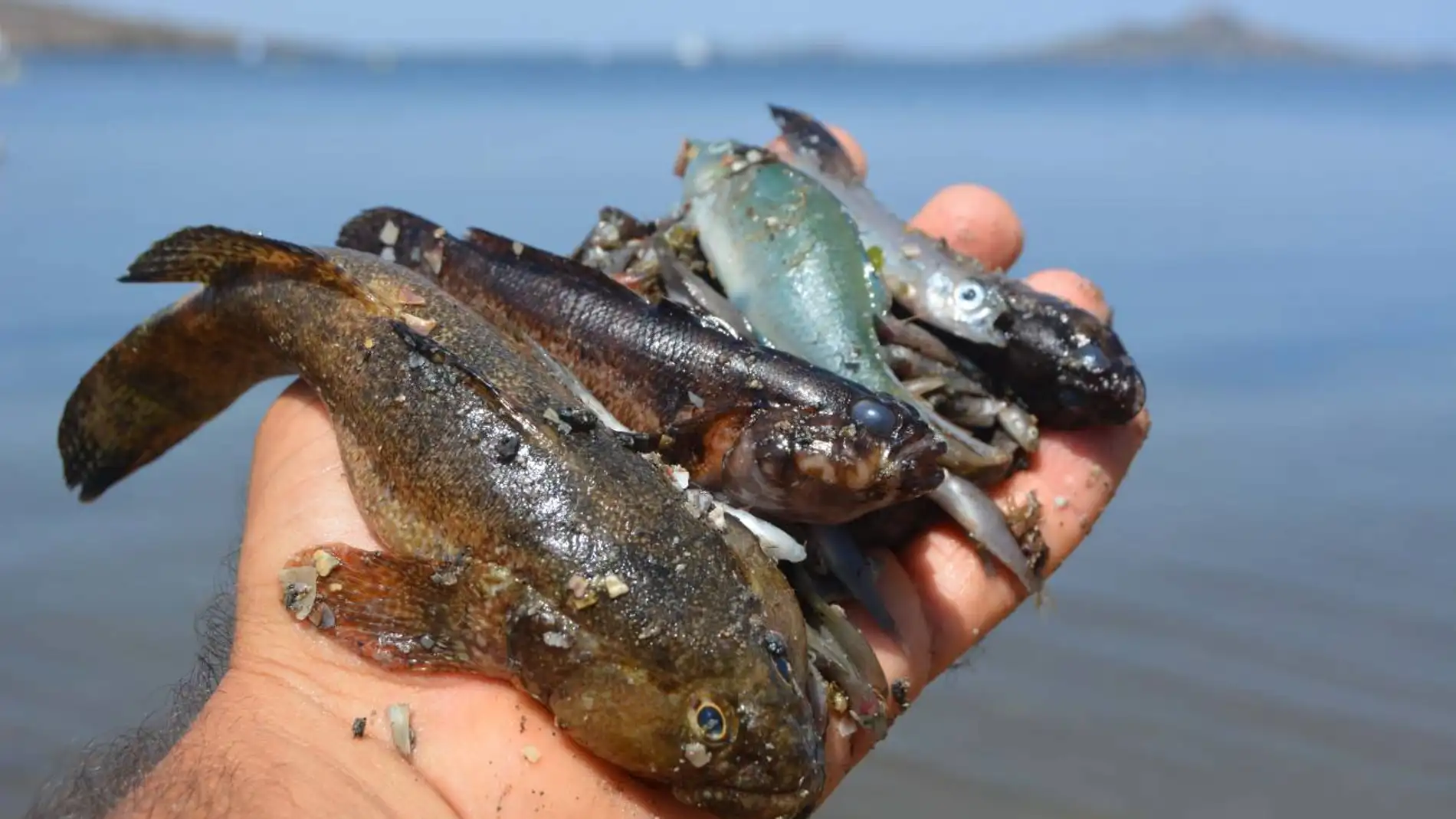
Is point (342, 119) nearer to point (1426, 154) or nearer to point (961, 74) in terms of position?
point (1426, 154)


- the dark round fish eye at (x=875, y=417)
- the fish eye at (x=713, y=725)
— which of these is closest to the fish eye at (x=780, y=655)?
the fish eye at (x=713, y=725)

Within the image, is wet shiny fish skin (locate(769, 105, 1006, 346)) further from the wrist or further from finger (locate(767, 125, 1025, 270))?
the wrist

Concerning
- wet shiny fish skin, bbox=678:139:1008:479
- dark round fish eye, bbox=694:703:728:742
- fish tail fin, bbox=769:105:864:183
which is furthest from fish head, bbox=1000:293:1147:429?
dark round fish eye, bbox=694:703:728:742

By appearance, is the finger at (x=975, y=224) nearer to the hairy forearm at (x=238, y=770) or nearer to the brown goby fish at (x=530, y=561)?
the brown goby fish at (x=530, y=561)

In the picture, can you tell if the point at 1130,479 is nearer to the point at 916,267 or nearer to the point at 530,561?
the point at 916,267

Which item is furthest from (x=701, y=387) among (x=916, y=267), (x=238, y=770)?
(x=238, y=770)
